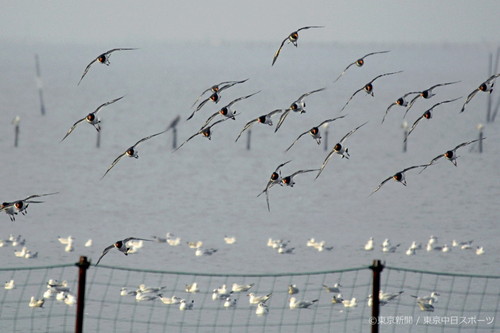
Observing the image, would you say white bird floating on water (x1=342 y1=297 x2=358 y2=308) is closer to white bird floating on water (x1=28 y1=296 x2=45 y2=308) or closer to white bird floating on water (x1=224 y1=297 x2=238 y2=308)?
white bird floating on water (x1=224 y1=297 x2=238 y2=308)

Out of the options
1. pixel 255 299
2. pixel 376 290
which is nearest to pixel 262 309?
pixel 255 299

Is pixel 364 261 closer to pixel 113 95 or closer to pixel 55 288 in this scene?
pixel 55 288

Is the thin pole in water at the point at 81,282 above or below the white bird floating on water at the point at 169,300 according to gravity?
above

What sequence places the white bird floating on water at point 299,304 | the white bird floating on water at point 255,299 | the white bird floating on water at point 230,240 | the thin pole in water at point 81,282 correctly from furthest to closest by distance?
the white bird floating on water at point 230,240, the white bird floating on water at point 299,304, the white bird floating on water at point 255,299, the thin pole in water at point 81,282

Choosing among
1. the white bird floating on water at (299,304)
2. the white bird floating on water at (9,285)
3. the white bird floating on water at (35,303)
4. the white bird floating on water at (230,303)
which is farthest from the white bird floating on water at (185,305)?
the white bird floating on water at (9,285)

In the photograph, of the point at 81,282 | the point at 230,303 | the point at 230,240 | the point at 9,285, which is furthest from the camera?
the point at 230,240

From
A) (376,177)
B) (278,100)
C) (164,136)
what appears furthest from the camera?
(278,100)

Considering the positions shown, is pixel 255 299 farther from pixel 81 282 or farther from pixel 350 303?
pixel 81 282

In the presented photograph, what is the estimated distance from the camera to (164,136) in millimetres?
95000

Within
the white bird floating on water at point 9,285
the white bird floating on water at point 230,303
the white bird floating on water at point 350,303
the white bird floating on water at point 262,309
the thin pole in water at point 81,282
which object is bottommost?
the white bird floating on water at point 9,285

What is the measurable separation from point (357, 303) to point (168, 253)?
34.7 feet

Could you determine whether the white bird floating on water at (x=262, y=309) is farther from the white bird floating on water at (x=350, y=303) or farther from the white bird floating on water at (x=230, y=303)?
the white bird floating on water at (x=350, y=303)

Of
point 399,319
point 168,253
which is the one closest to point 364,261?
point 168,253

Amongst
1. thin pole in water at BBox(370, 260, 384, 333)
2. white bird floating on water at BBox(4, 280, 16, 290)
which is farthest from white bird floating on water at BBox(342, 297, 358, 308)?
thin pole in water at BBox(370, 260, 384, 333)
